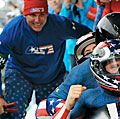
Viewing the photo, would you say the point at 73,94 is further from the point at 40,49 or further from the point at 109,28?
the point at 40,49

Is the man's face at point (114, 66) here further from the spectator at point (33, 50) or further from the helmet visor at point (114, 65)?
the spectator at point (33, 50)

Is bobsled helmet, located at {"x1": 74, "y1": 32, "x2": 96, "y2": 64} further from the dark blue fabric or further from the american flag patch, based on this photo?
the dark blue fabric

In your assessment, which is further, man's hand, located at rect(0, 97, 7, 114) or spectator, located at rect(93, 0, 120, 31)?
man's hand, located at rect(0, 97, 7, 114)

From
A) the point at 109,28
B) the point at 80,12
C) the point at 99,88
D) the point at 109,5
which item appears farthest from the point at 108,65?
the point at 80,12

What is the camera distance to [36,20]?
4691mm

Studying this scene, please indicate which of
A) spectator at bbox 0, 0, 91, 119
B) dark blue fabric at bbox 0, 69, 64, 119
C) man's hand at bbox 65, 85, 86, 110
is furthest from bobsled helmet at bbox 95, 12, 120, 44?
dark blue fabric at bbox 0, 69, 64, 119

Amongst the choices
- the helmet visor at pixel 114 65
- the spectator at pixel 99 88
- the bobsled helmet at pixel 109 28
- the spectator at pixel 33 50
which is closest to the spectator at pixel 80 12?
the spectator at pixel 33 50

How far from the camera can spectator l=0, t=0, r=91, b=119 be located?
187 inches

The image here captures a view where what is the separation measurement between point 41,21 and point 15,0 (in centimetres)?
682

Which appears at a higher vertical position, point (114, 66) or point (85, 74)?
point (114, 66)

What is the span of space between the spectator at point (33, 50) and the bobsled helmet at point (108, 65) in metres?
1.55

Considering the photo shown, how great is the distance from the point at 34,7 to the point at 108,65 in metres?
1.74

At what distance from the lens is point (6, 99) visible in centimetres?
496

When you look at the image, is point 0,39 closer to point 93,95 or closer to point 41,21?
point 41,21
